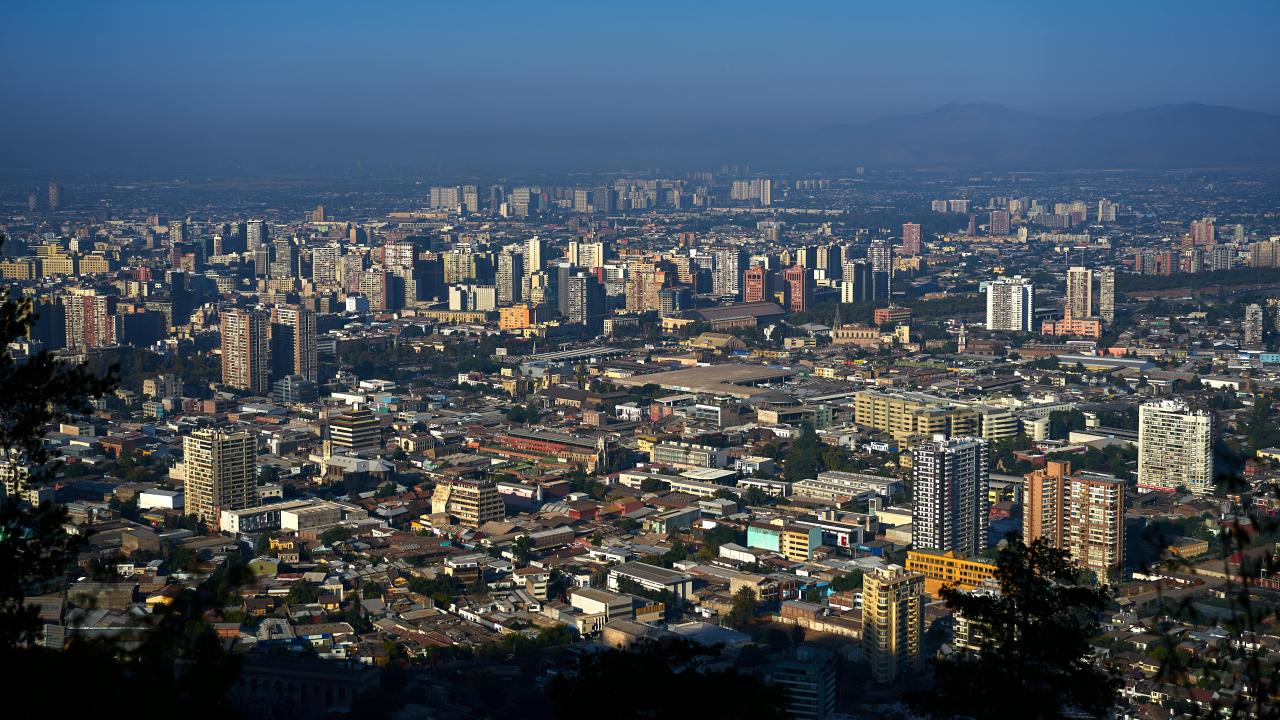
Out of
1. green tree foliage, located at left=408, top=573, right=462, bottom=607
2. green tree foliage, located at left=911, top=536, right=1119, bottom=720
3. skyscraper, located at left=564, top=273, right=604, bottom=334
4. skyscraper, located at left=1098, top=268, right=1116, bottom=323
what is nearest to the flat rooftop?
skyscraper, located at left=564, top=273, right=604, bottom=334

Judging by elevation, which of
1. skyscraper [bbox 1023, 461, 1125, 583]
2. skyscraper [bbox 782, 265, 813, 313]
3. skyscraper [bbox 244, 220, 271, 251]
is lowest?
skyscraper [bbox 1023, 461, 1125, 583]

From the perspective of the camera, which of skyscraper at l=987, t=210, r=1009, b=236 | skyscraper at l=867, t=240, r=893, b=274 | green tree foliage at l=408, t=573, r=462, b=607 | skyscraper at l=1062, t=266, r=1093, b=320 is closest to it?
green tree foliage at l=408, t=573, r=462, b=607

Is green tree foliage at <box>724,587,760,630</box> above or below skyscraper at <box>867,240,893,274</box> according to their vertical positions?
below

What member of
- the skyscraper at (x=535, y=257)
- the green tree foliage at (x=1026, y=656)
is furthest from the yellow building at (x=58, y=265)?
the green tree foliage at (x=1026, y=656)

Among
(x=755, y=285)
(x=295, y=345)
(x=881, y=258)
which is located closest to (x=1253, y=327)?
(x=755, y=285)

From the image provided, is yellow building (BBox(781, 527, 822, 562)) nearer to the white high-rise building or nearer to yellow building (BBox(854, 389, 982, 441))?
yellow building (BBox(854, 389, 982, 441))

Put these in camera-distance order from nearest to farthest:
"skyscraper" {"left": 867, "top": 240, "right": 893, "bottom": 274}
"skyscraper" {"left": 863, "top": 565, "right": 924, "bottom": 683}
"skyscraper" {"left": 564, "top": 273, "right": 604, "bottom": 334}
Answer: "skyscraper" {"left": 863, "top": 565, "right": 924, "bottom": 683}, "skyscraper" {"left": 564, "top": 273, "right": 604, "bottom": 334}, "skyscraper" {"left": 867, "top": 240, "right": 893, "bottom": 274}

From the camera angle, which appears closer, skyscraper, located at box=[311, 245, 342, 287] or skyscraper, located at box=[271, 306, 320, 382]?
skyscraper, located at box=[271, 306, 320, 382]

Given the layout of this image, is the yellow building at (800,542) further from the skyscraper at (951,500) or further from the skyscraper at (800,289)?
the skyscraper at (800,289)
